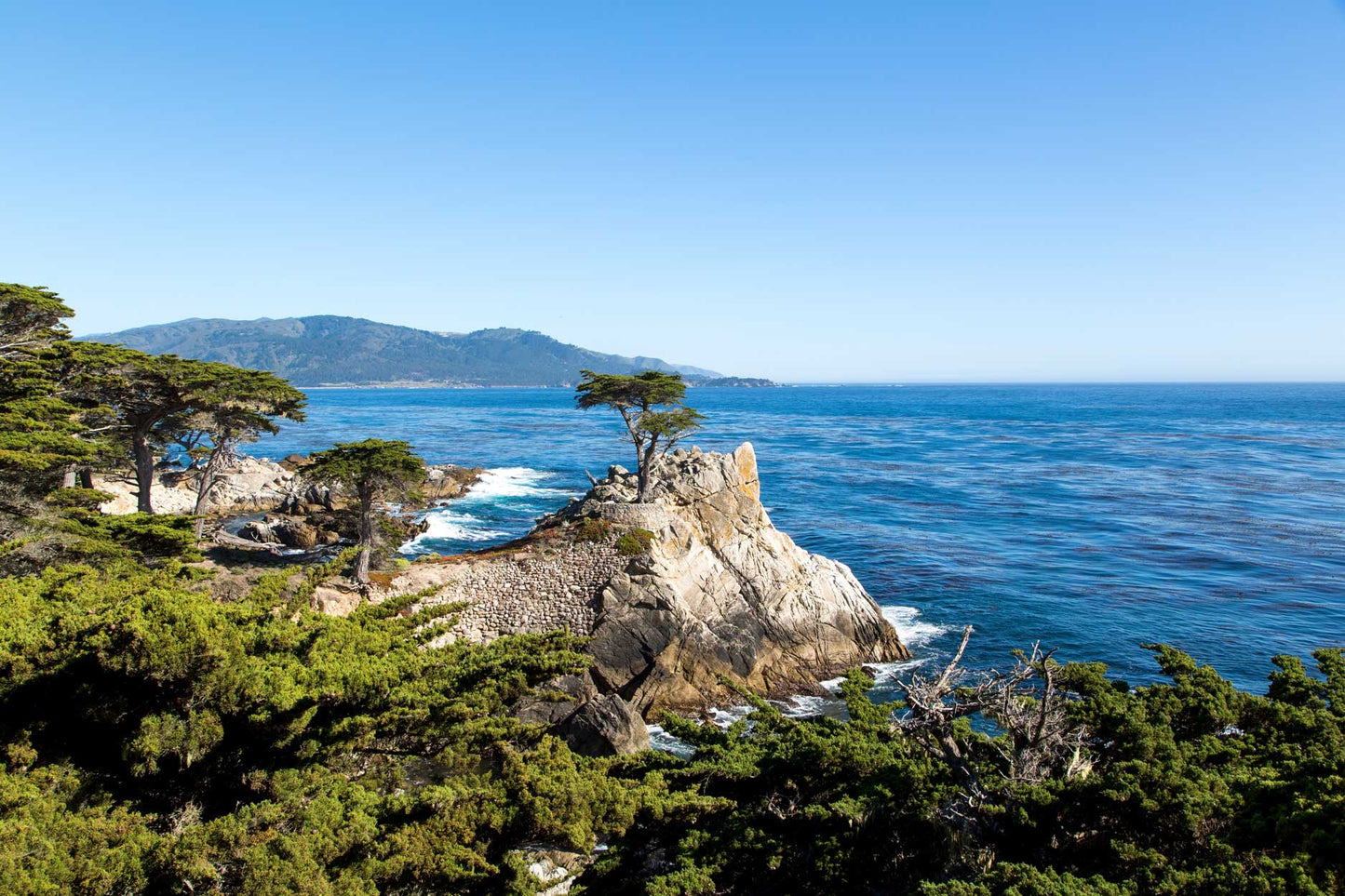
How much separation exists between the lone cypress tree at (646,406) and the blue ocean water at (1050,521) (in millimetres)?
10890

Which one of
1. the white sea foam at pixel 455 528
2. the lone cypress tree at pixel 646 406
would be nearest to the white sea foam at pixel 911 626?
the lone cypress tree at pixel 646 406

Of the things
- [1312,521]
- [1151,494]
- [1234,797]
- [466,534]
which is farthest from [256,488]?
[1312,521]

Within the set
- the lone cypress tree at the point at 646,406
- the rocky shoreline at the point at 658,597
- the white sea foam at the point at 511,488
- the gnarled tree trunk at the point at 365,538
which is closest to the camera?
the rocky shoreline at the point at 658,597

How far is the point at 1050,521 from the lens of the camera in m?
43.1

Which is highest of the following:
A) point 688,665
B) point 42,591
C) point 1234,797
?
point 42,591

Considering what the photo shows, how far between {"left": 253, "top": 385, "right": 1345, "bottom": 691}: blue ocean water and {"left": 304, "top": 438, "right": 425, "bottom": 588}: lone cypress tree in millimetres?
14296

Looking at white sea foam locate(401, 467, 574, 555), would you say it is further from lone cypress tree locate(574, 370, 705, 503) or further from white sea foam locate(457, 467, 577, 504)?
lone cypress tree locate(574, 370, 705, 503)

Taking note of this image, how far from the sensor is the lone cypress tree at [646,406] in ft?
94.1

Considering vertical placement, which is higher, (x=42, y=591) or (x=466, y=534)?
(x=42, y=591)

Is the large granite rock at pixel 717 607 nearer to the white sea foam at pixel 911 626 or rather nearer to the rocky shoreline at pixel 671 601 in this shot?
the rocky shoreline at pixel 671 601

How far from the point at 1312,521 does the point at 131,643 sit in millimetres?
53605

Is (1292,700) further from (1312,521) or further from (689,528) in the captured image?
(1312,521)

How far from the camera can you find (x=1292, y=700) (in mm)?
12188

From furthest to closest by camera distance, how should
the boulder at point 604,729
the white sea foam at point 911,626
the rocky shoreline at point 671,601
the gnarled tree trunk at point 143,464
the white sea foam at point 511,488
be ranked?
1. the white sea foam at point 511,488
2. the white sea foam at point 911,626
3. the gnarled tree trunk at point 143,464
4. the rocky shoreline at point 671,601
5. the boulder at point 604,729
